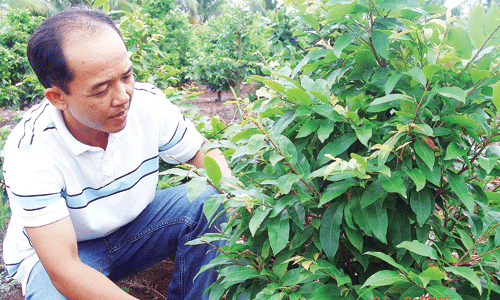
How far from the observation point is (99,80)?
53.4 inches

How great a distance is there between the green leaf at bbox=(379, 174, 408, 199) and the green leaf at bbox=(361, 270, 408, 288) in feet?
0.65

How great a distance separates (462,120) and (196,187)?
75 cm

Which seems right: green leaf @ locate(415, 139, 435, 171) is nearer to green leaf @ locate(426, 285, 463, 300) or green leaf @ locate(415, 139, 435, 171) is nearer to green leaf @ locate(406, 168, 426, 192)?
green leaf @ locate(406, 168, 426, 192)

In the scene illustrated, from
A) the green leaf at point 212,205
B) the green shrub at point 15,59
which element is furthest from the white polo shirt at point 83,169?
the green shrub at point 15,59

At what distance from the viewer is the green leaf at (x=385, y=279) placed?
89cm

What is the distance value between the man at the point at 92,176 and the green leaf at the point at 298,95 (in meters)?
0.44

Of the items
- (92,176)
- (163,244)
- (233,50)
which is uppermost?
(92,176)

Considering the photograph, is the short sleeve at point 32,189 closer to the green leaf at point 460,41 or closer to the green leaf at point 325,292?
the green leaf at point 325,292

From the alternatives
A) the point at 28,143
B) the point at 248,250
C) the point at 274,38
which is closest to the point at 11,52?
the point at 274,38

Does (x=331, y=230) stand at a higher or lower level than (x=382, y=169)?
lower

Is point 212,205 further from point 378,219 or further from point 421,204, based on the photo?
point 421,204

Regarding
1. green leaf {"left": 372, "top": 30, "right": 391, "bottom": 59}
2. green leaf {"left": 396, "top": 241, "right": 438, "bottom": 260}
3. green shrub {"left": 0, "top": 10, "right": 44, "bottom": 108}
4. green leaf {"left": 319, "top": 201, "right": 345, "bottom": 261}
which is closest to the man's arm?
green leaf {"left": 319, "top": 201, "right": 345, "bottom": 261}

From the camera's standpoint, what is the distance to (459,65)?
1091mm

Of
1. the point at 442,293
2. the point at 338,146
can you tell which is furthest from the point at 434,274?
the point at 338,146
